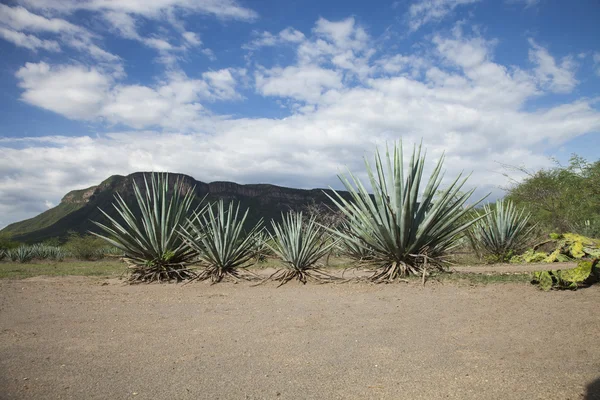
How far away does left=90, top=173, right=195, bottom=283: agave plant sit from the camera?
31.3 feet

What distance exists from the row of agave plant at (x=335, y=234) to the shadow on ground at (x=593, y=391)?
3.79m

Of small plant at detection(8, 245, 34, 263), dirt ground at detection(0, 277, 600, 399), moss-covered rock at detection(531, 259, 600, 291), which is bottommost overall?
small plant at detection(8, 245, 34, 263)

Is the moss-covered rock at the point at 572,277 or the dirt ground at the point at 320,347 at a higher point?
the moss-covered rock at the point at 572,277

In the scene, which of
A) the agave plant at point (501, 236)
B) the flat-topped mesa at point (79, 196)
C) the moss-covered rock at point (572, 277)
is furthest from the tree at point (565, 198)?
the flat-topped mesa at point (79, 196)

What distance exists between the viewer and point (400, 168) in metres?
7.48

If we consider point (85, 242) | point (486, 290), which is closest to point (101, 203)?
point (85, 242)

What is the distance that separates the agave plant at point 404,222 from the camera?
707cm

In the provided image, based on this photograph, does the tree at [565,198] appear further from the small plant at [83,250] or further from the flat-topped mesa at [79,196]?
the flat-topped mesa at [79,196]

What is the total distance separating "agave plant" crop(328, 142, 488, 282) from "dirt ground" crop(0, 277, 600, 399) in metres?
0.92

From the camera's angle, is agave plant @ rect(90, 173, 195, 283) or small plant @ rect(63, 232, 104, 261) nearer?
agave plant @ rect(90, 173, 195, 283)

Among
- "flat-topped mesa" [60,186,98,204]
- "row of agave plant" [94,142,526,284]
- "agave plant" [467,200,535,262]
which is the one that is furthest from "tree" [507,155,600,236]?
"flat-topped mesa" [60,186,98,204]

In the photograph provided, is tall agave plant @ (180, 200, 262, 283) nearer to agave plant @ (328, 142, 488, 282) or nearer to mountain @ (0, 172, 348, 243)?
agave plant @ (328, 142, 488, 282)

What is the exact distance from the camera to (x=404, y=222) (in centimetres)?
695

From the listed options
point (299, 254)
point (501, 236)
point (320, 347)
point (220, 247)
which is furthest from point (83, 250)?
point (320, 347)
